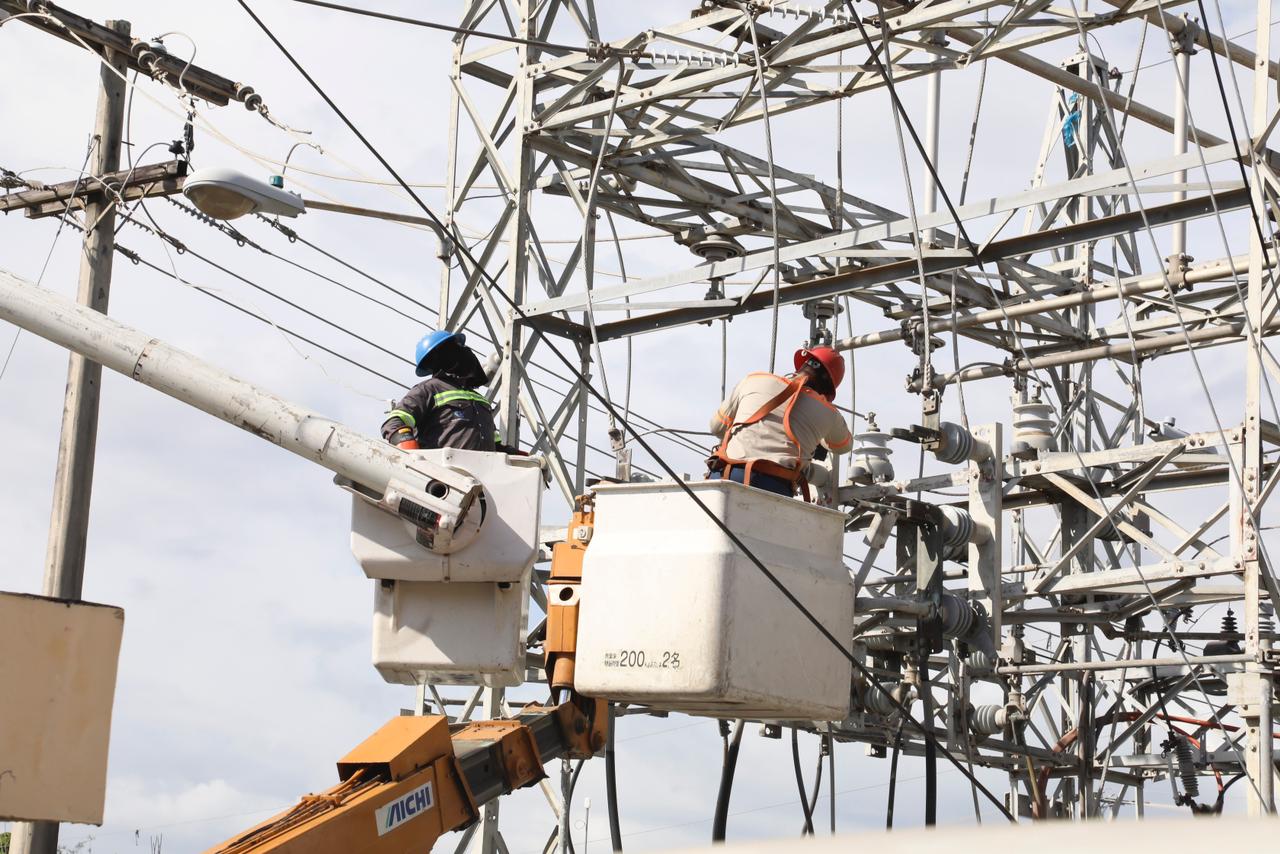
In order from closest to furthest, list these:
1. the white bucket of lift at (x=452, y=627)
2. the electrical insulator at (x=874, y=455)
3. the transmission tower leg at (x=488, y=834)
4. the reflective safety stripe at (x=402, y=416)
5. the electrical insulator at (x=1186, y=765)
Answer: the white bucket of lift at (x=452, y=627) → the reflective safety stripe at (x=402, y=416) → the transmission tower leg at (x=488, y=834) → the electrical insulator at (x=874, y=455) → the electrical insulator at (x=1186, y=765)

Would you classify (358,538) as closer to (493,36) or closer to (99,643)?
(99,643)

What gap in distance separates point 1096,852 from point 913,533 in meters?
10.5

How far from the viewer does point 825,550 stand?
859 centimetres

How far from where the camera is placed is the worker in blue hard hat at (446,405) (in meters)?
9.38

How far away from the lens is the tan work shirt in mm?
9516

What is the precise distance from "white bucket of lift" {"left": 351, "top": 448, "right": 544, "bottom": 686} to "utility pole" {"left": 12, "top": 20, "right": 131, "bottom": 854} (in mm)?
5957

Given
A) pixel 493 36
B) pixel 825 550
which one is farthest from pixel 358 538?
pixel 493 36

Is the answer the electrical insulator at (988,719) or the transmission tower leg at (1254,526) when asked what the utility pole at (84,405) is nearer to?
the electrical insulator at (988,719)

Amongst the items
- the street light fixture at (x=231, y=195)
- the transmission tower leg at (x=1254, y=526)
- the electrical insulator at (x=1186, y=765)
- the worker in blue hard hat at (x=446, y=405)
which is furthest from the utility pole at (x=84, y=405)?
the electrical insulator at (x=1186, y=765)

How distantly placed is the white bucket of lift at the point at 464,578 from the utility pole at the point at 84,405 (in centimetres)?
596

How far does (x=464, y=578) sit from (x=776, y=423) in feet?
6.70

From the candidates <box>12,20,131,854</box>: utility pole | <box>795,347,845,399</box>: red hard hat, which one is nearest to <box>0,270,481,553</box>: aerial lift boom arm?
<box>795,347,845,399</box>: red hard hat

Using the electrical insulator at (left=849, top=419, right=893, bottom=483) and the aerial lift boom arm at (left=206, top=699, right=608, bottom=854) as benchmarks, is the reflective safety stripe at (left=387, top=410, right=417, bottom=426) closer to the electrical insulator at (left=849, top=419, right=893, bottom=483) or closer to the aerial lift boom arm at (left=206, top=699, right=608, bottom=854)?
the aerial lift boom arm at (left=206, top=699, right=608, bottom=854)

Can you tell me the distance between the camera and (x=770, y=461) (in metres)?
9.47
